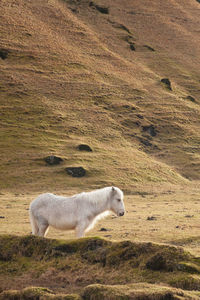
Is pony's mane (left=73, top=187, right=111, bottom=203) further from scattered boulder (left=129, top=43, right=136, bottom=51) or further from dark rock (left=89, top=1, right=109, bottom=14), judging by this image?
dark rock (left=89, top=1, right=109, bottom=14)

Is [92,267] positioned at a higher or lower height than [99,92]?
higher

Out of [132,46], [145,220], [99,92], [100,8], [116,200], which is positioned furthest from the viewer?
[100,8]

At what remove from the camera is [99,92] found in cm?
8794

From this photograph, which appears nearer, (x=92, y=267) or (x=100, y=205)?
(x=92, y=267)

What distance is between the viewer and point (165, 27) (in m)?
136

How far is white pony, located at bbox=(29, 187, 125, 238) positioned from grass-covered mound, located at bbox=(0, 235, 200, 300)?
11.3 feet

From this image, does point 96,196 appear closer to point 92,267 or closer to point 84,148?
point 92,267

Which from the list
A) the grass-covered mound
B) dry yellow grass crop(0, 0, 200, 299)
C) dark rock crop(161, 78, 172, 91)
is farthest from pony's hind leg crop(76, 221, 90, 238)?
dark rock crop(161, 78, 172, 91)

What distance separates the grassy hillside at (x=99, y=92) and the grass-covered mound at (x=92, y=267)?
3649 centimetres

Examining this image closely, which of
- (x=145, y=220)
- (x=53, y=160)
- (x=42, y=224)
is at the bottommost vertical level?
(x=53, y=160)

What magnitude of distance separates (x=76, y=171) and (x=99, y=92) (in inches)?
1462

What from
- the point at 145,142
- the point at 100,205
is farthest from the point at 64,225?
the point at 145,142

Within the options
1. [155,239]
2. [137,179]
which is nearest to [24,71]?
[137,179]

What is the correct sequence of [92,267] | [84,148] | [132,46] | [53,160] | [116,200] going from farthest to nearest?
[132,46], [84,148], [53,160], [116,200], [92,267]
